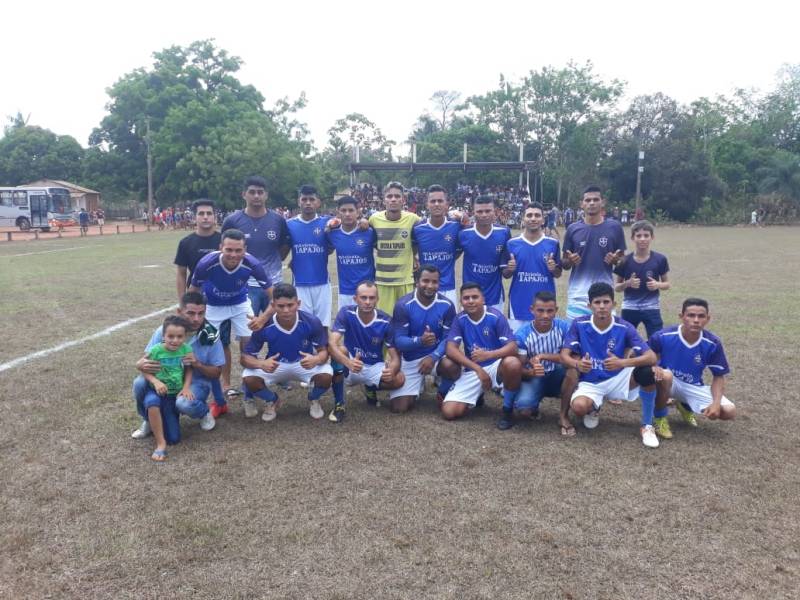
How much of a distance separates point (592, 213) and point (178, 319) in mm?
3920

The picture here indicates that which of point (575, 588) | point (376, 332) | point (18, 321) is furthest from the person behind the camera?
point (18, 321)

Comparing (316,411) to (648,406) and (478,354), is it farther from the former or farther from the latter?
(648,406)

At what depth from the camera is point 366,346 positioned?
5629mm

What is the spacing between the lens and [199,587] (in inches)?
113

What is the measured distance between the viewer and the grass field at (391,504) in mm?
2938

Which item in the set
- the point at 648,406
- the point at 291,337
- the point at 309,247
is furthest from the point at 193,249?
the point at 648,406

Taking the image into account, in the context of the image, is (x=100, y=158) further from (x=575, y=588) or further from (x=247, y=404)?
(x=575, y=588)

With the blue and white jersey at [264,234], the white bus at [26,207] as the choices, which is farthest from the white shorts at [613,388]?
the white bus at [26,207]

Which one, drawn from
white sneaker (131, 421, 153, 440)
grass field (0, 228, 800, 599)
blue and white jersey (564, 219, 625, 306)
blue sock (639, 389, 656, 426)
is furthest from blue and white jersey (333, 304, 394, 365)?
blue sock (639, 389, 656, 426)

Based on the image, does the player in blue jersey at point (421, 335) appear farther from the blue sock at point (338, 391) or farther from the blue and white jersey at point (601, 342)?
the blue and white jersey at point (601, 342)

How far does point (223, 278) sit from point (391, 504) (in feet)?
9.58

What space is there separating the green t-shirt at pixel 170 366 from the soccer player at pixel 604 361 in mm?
3096

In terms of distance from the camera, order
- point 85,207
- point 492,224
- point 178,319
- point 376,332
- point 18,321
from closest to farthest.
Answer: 1. point 178,319
2. point 376,332
3. point 492,224
4. point 18,321
5. point 85,207

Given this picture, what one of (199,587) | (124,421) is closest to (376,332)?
(124,421)
